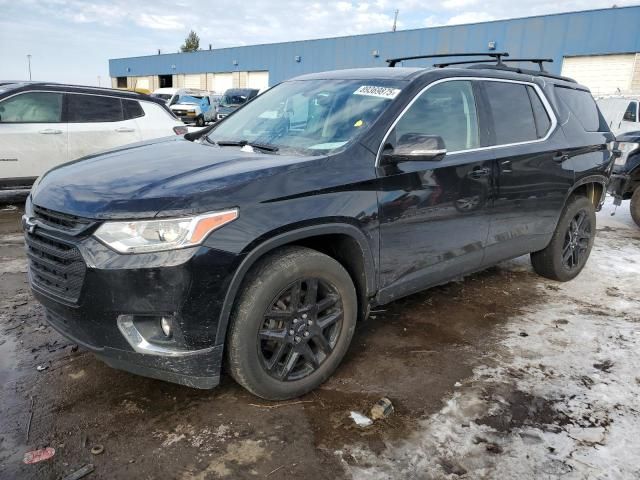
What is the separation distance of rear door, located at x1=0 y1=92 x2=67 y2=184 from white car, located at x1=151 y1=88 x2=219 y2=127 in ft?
49.1

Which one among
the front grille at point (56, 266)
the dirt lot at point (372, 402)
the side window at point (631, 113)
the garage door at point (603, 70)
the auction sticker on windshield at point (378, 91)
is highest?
the garage door at point (603, 70)

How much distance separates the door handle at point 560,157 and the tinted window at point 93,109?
20.3ft

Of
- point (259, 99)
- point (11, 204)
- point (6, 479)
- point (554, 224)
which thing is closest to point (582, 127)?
point (554, 224)

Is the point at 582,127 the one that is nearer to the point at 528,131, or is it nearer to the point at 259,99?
the point at 528,131

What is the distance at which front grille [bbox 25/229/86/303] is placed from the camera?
2420mm

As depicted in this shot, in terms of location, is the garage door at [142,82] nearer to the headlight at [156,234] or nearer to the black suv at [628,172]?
the black suv at [628,172]

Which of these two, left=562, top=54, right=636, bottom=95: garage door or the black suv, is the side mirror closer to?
the black suv

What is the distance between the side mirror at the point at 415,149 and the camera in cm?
298

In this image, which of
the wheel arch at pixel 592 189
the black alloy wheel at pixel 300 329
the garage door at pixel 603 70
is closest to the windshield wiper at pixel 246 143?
the black alloy wheel at pixel 300 329

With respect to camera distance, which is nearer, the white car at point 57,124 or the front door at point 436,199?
the front door at point 436,199

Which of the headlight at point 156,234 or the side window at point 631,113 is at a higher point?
the side window at point 631,113

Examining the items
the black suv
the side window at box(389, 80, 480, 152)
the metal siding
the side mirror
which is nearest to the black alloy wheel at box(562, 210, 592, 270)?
the side window at box(389, 80, 480, 152)

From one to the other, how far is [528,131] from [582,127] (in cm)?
101

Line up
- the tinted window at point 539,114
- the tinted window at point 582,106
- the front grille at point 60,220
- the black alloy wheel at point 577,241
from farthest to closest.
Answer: the black alloy wheel at point 577,241, the tinted window at point 582,106, the tinted window at point 539,114, the front grille at point 60,220
